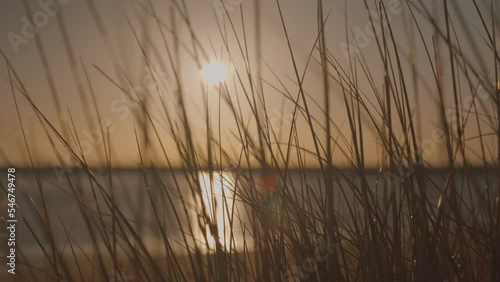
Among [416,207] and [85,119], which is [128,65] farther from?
[416,207]

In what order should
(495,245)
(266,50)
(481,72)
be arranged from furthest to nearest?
1. (266,50)
2. (481,72)
3. (495,245)

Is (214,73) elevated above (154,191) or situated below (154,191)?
above

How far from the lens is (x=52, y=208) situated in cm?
117

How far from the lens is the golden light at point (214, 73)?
102 centimetres

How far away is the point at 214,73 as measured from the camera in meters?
1.05

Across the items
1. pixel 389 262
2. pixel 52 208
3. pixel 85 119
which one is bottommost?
pixel 389 262

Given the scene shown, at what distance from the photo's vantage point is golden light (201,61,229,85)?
1.02 metres

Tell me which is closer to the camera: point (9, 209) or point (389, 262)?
point (389, 262)

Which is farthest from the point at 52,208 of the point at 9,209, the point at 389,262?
the point at 389,262

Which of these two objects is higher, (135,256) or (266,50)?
(266,50)

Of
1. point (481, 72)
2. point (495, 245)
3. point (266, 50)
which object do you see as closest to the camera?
point (495, 245)

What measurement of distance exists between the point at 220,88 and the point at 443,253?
409 mm

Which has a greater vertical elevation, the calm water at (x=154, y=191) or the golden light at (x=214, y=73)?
the golden light at (x=214, y=73)

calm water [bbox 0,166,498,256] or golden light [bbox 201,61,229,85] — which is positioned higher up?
golden light [bbox 201,61,229,85]
